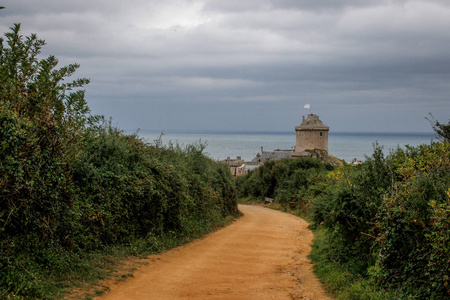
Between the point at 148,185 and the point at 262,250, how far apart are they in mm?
4574

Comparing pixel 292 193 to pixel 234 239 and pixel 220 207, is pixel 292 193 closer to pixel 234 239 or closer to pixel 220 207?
pixel 220 207

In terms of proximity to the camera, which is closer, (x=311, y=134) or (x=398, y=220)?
(x=398, y=220)

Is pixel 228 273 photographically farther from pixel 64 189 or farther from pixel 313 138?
pixel 313 138

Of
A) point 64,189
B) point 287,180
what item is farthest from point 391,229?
point 287,180

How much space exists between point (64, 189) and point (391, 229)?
6995 mm

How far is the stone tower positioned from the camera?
2798 inches

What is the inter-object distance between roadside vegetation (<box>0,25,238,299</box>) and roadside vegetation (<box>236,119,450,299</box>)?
5409 millimetres

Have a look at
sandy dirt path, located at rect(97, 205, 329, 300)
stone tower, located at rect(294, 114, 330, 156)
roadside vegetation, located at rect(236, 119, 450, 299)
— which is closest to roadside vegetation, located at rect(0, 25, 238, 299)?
sandy dirt path, located at rect(97, 205, 329, 300)

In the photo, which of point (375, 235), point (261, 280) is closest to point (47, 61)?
point (261, 280)

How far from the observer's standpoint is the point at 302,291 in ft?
31.8

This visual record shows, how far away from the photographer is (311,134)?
7144 centimetres

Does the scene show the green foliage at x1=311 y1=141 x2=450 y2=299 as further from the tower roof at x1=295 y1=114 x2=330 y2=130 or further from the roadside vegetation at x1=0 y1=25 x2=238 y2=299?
the tower roof at x1=295 y1=114 x2=330 y2=130

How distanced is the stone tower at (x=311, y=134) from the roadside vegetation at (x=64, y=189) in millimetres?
57366

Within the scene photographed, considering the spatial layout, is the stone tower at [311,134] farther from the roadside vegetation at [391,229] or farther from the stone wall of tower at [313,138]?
the roadside vegetation at [391,229]
